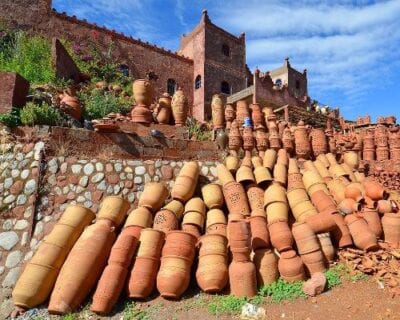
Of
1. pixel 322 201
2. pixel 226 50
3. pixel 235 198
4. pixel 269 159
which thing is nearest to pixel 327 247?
pixel 322 201

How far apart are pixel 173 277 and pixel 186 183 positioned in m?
1.95

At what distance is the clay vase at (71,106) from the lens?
718 centimetres

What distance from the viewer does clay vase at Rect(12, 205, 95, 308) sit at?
14.6ft

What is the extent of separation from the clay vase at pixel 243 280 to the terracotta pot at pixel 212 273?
0.37ft

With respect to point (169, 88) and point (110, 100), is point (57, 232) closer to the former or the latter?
point (110, 100)

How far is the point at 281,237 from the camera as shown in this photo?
4.90m

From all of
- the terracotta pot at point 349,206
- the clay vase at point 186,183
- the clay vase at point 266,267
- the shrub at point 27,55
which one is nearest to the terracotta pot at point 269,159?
the clay vase at point 186,183

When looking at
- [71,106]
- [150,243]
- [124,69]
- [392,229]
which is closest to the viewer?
[150,243]

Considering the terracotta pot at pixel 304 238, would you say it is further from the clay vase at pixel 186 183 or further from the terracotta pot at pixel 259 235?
the clay vase at pixel 186 183

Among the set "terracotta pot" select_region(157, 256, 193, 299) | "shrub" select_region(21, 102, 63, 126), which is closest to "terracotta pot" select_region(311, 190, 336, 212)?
"terracotta pot" select_region(157, 256, 193, 299)

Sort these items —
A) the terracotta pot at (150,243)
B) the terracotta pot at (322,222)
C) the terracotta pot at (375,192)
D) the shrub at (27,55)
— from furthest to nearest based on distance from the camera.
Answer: the shrub at (27,55) < the terracotta pot at (375,192) < the terracotta pot at (322,222) < the terracotta pot at (150,243)

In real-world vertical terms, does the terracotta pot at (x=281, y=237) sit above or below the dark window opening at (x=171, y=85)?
below

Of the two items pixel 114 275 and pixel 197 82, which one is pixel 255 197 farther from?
pixel 197 82

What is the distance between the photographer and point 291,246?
16.0ft
